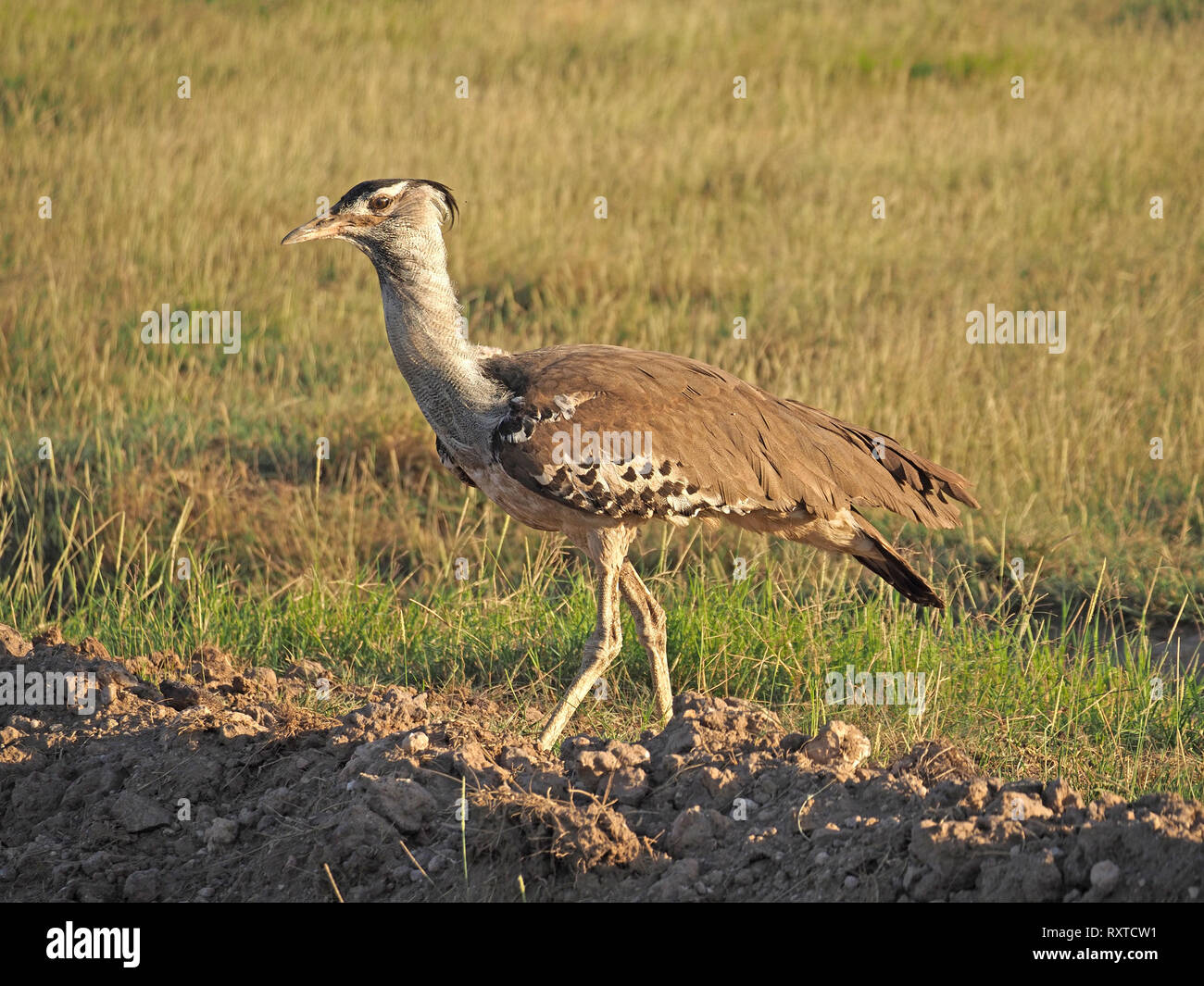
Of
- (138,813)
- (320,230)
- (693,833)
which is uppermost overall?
(320,230)

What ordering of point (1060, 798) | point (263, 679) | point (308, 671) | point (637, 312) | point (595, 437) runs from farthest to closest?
point (637, 312)
point (308, 671)
point (263, 679)
point (595, 437)
point (1060, 798)

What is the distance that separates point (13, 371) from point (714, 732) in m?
5.24

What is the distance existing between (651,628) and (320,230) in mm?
1610

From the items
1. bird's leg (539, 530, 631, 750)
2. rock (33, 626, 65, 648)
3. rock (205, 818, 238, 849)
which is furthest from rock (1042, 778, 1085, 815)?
rock (33, 626, 65, 648)

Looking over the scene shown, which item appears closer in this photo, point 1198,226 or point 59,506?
point 59,506

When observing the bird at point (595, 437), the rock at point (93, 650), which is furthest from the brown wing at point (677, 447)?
the rock at point (93, 650)

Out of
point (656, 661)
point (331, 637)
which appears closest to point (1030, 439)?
point (656, 661)

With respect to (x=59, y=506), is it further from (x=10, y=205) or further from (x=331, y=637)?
(x=10, y=205)

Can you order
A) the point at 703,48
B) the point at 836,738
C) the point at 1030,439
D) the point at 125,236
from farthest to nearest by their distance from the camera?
the point at 703,48 → the point at 125,236 → the point at 1030,439 → the point at 836,738

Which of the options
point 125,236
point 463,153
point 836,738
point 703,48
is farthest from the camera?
point 703,48

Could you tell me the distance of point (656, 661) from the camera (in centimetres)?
444

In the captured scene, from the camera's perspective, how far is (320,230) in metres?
3.98

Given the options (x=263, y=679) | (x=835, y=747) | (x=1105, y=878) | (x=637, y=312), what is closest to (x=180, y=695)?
(x=263, y=679)

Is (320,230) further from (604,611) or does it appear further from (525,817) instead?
(525,817)
